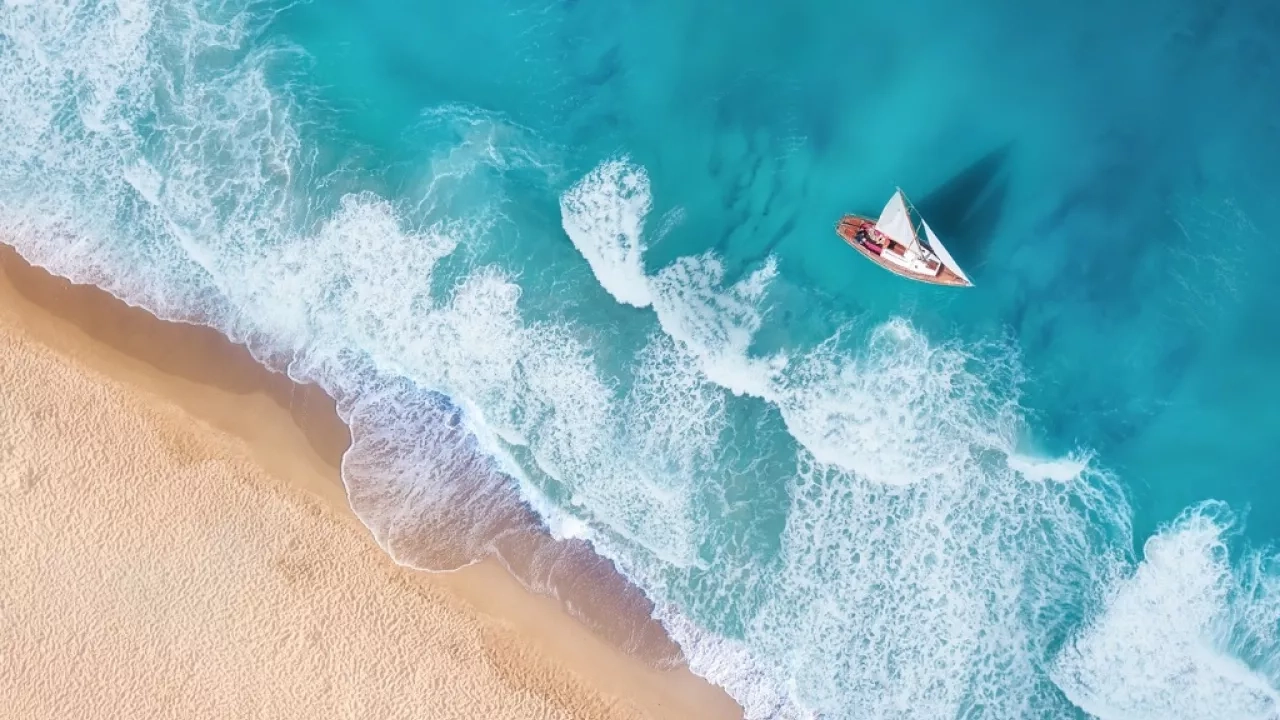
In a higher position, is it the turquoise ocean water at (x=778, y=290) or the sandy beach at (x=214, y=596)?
the turquoise ocean water at (x=778, y=290)

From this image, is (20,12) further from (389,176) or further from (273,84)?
(389,176)

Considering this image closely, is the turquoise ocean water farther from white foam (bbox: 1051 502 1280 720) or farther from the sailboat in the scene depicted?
the sailboat

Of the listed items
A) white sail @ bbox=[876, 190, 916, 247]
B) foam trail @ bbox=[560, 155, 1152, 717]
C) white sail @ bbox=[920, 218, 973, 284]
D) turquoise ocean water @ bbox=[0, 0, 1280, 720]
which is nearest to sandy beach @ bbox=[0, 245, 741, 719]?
turquoise ocean water @ bbox=[0, 0, 1280, 720]

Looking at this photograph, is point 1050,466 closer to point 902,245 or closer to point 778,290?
point 902,245

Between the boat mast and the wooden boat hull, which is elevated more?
the boat mast

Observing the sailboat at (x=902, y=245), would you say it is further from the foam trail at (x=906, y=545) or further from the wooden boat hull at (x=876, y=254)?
the foam trail at (x=906, y=545)

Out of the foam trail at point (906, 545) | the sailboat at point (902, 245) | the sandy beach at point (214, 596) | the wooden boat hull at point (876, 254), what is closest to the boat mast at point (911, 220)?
the sailboat at point (902, 245)

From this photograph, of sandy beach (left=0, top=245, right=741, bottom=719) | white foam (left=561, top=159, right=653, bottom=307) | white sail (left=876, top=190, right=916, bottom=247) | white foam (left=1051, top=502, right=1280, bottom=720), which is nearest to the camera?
white sail (left=876, top=190, right=916, bottom=247)

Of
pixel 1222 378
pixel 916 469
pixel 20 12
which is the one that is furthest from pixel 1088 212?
pixel 20 12
